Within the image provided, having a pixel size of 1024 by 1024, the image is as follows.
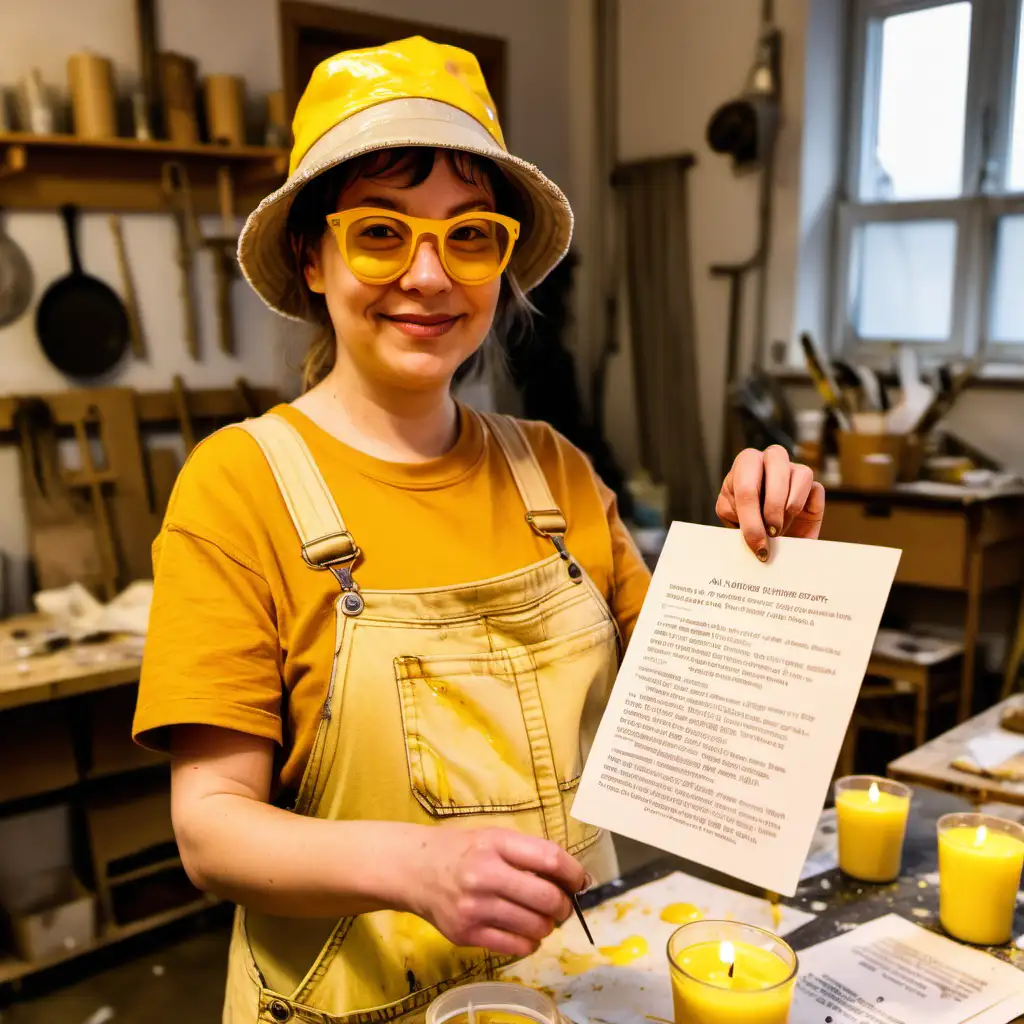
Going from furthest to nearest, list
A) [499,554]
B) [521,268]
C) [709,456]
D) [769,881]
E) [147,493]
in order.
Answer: [709,456] → [147,493] → [521,268] → [499,554] → [769,881]

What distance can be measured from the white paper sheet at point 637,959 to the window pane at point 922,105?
130 inches

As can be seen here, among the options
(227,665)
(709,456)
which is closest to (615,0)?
(709,456)

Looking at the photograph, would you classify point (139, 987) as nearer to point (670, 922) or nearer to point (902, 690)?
point (670, 922)

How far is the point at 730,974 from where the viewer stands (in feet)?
2.91

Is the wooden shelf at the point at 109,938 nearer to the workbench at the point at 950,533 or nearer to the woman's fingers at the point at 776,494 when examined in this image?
the workbench at the point at 950,533

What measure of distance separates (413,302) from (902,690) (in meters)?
2.54

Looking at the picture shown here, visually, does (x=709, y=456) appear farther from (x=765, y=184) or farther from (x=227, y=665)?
(x=227, y=665)

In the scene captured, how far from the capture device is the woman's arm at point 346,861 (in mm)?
753

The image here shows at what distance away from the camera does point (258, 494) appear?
3.46 ft

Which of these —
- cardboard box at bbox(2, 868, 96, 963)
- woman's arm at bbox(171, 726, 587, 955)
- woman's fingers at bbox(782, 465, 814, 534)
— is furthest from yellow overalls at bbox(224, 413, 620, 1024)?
cardboard box at bbox(2, 868, 96, 963)

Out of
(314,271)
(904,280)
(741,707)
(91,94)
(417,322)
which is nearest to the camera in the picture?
(741,707)

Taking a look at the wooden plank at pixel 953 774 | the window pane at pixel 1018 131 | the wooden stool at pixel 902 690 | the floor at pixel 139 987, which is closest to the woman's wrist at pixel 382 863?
the wooden plank at pixel 953 774

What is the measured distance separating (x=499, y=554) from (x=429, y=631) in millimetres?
152

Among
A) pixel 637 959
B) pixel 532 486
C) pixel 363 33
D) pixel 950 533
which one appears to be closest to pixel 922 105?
pixel 950 533
